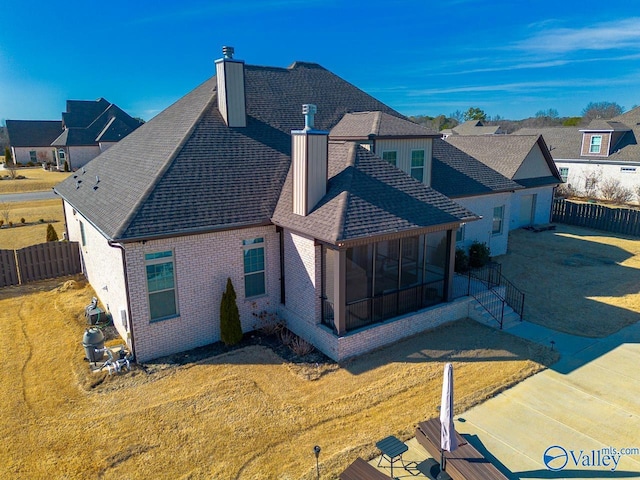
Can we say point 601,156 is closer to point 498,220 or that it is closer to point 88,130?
point 498,220

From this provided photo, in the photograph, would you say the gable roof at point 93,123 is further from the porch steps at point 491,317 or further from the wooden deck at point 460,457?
the wooden deck at point 460,457

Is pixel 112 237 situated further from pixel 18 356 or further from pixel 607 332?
pixel 607 332

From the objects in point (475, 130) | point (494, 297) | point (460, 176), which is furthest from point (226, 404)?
point (475, 130)

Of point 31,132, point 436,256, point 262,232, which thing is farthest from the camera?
point 31,132

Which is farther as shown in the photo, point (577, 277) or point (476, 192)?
point (476, 192)

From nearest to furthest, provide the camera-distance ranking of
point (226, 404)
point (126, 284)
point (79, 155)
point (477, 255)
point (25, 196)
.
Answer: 1. point (226, 404)
2. point (126, 284)
3. point (477, 255)
4. point (25, 196)
5. point (79, 155)

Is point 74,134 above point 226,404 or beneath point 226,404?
above
